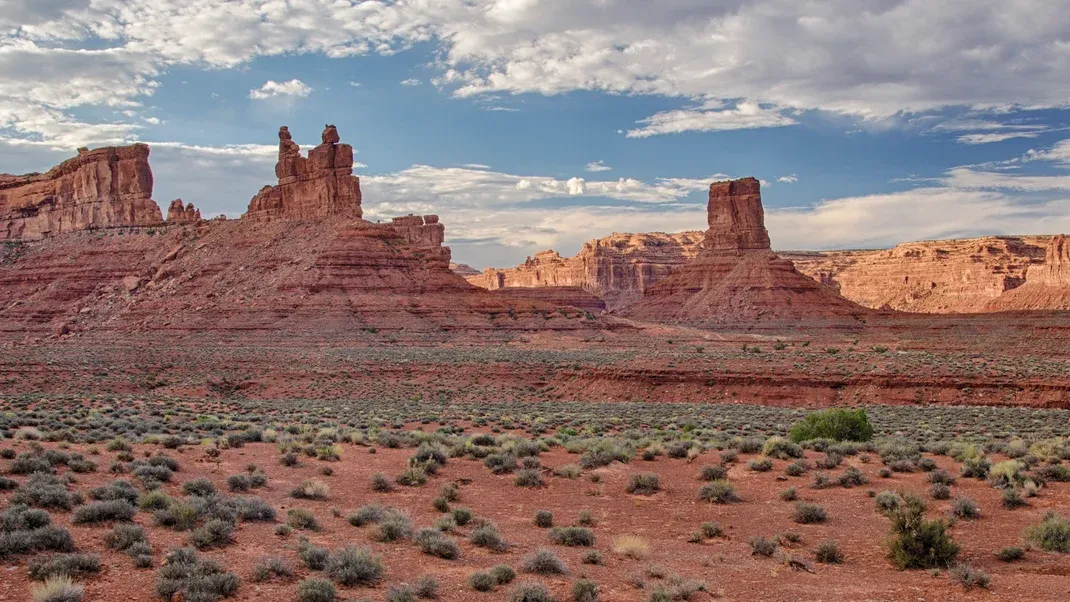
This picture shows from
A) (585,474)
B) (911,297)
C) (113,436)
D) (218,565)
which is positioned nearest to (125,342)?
(113,436)

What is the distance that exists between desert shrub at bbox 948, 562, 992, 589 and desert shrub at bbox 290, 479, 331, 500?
332 inches

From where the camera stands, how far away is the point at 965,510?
38.0 feet

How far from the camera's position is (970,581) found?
28.3 feet

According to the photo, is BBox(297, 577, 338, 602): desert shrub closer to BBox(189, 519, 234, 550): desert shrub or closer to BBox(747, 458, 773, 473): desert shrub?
BBox(189, 519, 234, 550): desert shrub

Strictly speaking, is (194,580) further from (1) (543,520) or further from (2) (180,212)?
(2) (180,212)

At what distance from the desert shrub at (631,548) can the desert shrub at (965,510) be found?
4.61 m

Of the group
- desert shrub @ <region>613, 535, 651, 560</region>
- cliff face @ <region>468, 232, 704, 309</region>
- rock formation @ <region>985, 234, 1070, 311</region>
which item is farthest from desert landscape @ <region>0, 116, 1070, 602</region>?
cliff face @ <region>468, 232, 704, 309</region>

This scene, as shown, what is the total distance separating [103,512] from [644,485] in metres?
7.97

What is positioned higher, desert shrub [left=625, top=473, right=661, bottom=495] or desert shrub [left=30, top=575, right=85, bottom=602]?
desert shrub [left=30, top=575, right=85, bottom=602]

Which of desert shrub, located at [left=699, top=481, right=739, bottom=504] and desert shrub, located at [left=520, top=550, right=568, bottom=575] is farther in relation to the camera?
desert shrub, located at [left=699, top=481, right=739, bottom=504]

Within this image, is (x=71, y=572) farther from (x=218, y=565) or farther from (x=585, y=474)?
(x=585, y=474)

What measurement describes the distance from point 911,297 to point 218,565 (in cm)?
13163

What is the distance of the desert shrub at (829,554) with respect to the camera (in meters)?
9.88

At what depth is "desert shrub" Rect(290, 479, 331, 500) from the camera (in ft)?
41.1
